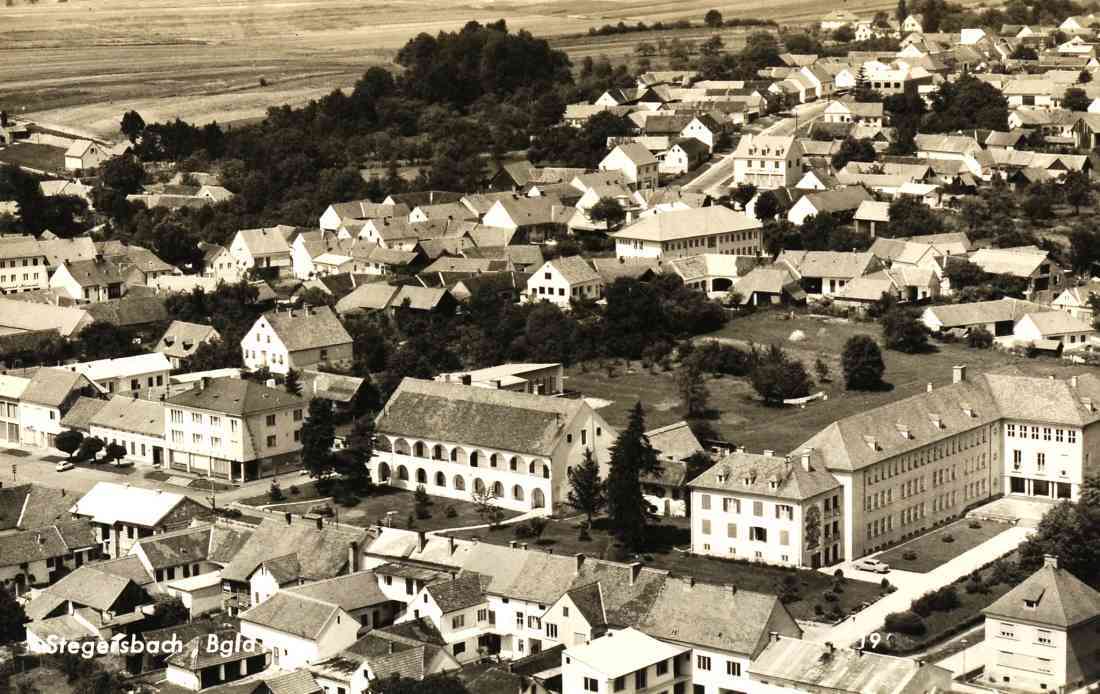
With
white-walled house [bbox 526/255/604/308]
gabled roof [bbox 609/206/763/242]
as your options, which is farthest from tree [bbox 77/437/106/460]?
gabled roof [bbox 609/206/763/242]

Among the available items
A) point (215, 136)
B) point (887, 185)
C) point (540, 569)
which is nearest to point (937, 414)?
point (540, 569)

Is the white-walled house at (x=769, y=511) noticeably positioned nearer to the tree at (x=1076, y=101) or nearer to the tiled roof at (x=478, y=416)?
the tiled roof at (x=478, y=416)

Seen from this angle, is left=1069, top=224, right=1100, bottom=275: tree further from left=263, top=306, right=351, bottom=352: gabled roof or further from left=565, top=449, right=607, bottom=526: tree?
left=565, top=449, right=607, bottom=526: tree

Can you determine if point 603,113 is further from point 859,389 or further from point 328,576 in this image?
point 328,576

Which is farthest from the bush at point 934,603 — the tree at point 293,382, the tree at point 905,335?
the tree at point 293,382

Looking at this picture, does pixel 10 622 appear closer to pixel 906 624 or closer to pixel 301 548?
pixel 301 548

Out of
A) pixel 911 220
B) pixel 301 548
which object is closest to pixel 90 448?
pixel 301 548
